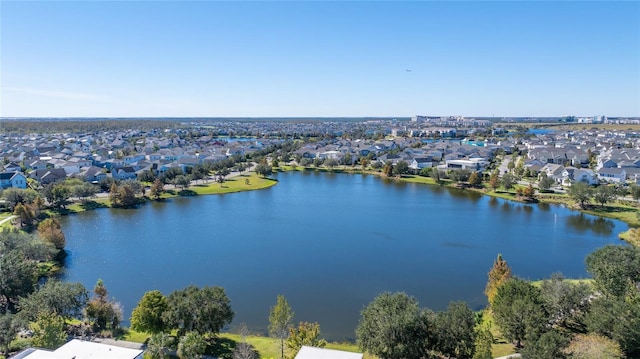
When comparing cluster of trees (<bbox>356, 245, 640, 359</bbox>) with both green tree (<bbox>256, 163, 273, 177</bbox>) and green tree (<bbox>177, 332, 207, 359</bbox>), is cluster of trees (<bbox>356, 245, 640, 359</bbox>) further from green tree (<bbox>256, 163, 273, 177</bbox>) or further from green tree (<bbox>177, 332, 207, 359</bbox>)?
green tree (<bbox>256, 163, 273, 177</bbox>)

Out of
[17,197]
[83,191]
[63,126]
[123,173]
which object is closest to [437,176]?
[123,173]

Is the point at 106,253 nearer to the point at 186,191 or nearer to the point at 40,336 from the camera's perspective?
the point at 40,336

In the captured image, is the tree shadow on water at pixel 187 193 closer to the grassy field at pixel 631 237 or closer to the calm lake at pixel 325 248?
the calm lake at pixel 325 248

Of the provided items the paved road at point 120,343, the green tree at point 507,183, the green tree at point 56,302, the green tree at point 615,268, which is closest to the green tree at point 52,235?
the green tree at point 56,302

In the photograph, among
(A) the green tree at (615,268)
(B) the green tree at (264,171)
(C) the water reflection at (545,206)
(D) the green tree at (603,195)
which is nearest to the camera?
(A) the green tree at (615,268)

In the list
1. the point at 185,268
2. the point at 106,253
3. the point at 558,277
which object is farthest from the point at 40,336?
the point at 558,277

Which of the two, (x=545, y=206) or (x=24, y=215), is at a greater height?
(x=24, y=215)

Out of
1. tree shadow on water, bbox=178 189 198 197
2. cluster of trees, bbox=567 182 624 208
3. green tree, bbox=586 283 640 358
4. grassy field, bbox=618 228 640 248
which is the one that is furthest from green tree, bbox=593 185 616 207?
tree shadow on water, bbox=178 189 198 197

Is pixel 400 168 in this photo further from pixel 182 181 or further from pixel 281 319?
pixel 281 319
